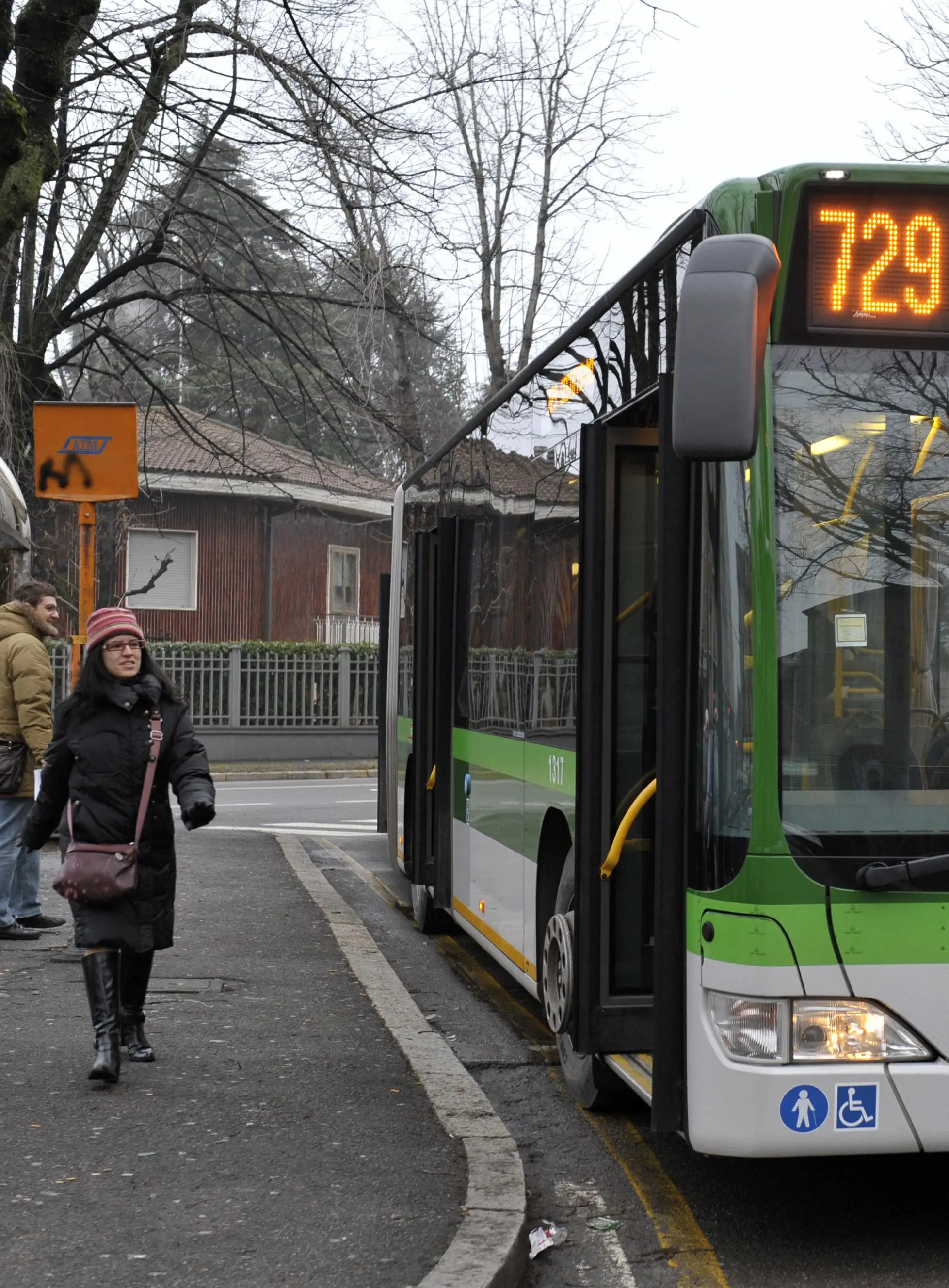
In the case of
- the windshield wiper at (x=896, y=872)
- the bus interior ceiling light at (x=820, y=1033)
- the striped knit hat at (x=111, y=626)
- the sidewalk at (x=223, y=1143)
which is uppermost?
the striped knit hat at (x=111, y=626)

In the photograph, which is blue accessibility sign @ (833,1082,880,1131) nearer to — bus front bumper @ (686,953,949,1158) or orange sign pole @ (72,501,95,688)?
bus front bumper @ (686,953,949,1158)

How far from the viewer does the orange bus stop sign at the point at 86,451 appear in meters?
8.57

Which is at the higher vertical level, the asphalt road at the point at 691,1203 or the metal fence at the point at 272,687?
the metal fence at the point at 272,687

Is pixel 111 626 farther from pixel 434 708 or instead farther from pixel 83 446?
pixel 434 708

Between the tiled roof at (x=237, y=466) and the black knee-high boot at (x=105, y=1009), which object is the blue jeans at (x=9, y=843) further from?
the tiled roof at (x=237, y=466)

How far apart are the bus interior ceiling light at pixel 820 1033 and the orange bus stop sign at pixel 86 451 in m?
5.31

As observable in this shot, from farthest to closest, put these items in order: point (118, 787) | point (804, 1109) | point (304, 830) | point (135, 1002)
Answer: point (304, 830) → point (135, 1002) → point (118, 787) → point (804, 1109)

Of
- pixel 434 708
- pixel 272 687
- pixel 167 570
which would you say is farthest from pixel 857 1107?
pixel 167 570

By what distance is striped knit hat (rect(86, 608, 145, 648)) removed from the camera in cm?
632

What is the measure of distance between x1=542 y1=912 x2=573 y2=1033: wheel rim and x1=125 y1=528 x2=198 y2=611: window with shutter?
3030cm

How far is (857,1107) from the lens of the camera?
4.20 m

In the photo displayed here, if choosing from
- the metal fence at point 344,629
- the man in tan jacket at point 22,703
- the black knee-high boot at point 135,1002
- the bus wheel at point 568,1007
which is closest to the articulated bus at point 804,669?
the bus wheel at point 568,1007

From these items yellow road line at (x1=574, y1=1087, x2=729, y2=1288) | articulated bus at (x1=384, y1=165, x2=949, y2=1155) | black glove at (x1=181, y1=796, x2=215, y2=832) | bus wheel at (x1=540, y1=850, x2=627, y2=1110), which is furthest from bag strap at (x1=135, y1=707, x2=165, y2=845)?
Result: articulated bus at (x1=384, y1=165, x2=949, y2=1155)

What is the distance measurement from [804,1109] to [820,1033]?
0.19m
